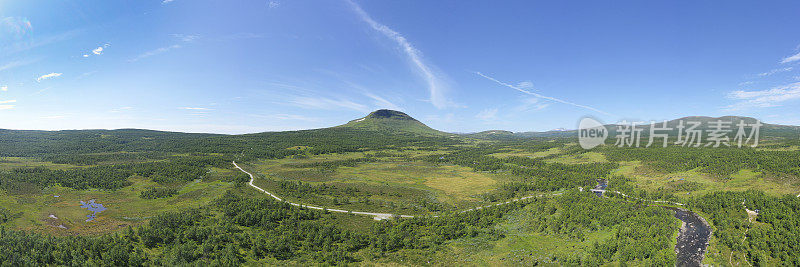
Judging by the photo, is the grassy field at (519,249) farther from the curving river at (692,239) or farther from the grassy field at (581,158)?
the grassy field at (581,158)

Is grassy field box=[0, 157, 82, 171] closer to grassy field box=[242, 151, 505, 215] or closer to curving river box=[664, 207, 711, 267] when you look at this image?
grassy field box=[242, 151, 505, 215]

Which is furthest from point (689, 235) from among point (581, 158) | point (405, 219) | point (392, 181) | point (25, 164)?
point (25, 164)

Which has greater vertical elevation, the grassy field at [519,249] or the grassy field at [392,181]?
the grassy field at [392,181]

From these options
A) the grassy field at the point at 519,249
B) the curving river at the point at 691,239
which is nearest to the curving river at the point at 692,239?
the curving river at the point at 691,239

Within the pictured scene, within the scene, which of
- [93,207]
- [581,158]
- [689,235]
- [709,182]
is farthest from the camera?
[581,158]

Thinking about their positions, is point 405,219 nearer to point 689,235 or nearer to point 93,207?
point 689,235

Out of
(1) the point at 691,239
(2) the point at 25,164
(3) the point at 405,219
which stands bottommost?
(3) the point at 405,219

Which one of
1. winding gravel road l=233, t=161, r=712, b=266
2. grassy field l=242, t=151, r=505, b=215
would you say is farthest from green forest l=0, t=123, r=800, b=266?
winding gravel road l=233, t=161, r=712, b=266

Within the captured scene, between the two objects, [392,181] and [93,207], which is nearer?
[93,207]

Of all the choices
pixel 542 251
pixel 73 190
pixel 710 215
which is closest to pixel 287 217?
pixel 542 251
